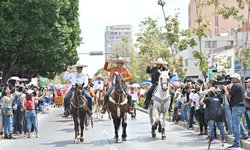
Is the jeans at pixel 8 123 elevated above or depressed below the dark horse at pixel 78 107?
below

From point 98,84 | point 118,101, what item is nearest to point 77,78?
point 118,101

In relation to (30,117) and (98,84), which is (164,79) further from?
(98,84)

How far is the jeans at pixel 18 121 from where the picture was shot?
815 inches

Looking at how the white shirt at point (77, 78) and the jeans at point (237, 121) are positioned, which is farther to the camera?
the white shirt at point (77, 78)

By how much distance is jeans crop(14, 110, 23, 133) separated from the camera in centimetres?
2070

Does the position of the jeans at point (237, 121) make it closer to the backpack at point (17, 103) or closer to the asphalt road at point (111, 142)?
the asphalt road at point (111, 142)

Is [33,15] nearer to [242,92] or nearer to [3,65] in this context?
[3,65]

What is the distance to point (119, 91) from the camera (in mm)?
16938

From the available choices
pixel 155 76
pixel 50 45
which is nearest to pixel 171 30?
pixel 50 45

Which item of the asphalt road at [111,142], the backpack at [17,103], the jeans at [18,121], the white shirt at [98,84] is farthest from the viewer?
the white shirt at [98,84]

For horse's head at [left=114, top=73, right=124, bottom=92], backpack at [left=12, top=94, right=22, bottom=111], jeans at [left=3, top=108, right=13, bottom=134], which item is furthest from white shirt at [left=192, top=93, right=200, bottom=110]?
jeans at [left=3, top=108, right=13, bottom=134]

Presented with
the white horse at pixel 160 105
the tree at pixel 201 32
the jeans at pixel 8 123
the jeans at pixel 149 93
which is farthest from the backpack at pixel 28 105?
the tree at pixel 201 32

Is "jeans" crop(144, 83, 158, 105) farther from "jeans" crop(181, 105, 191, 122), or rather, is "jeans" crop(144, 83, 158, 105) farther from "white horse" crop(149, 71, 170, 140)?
"jeans" crop(181, 105, 191, 122)

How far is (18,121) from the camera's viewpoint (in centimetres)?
2098
